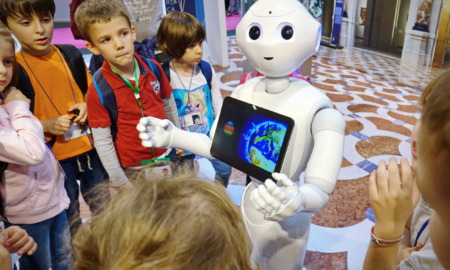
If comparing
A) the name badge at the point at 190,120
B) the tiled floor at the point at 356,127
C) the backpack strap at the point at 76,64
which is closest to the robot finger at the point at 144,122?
the tiled floor at the point at 356,127

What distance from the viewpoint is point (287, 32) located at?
1.07m

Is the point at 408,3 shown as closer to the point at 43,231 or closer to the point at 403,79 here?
the point at 403,79

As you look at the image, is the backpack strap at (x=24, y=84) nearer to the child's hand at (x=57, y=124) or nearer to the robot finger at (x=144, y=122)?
the child's hand at (x=57, y=124)

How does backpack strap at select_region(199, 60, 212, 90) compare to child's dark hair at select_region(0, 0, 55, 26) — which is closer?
Answer: child's dark hair at select_region(0, 0, 55, 26)

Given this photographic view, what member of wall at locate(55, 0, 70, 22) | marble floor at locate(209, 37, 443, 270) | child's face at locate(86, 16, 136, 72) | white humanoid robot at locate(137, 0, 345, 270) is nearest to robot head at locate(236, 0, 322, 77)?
white humanoid robot at locate(137, 0, 345, 270)

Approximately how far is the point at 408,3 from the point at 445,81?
4.25m

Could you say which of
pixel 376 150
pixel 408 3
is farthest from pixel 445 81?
pixel 408 3

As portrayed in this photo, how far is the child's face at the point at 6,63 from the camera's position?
1.10 m

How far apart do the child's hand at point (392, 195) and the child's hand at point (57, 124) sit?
1068 mm

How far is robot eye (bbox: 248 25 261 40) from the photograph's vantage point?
110cm

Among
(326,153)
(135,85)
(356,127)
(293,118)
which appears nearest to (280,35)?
(293,118)

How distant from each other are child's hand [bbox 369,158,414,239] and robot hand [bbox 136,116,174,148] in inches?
27.0

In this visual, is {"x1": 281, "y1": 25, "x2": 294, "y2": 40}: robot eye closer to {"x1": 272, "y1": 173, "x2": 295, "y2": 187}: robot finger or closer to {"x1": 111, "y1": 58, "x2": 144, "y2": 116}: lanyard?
{"x1": 272, "y1": 173, "x2": 295, "y2": 187}: robot finger

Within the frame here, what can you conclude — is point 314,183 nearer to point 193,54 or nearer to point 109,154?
point 109,154
